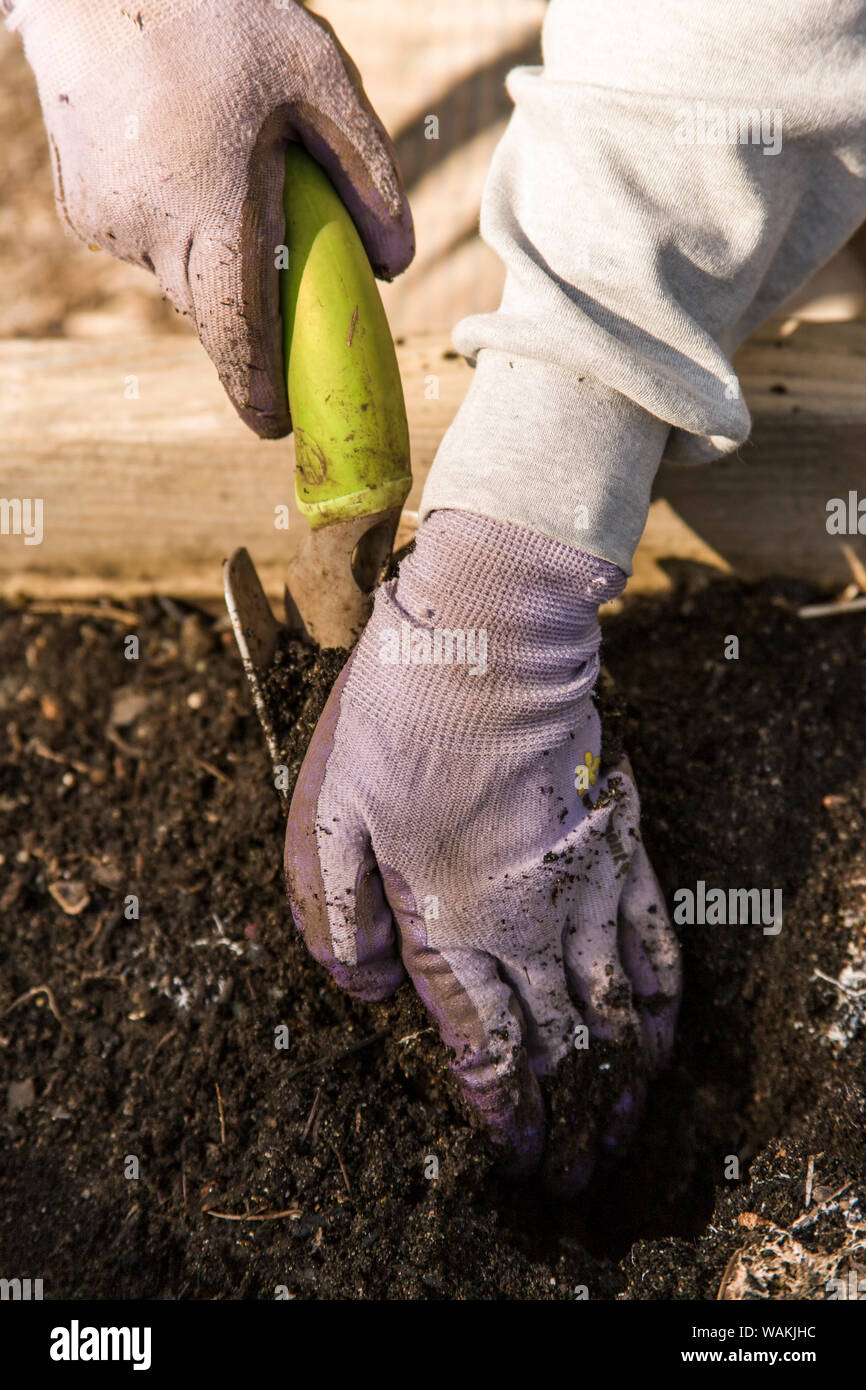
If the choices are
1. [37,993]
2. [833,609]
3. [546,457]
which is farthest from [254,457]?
[833,609]

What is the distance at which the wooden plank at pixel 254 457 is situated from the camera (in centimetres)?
149

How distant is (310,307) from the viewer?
41.4 inches

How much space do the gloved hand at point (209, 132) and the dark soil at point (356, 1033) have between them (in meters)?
0.49

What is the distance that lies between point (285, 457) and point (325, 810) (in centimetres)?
66

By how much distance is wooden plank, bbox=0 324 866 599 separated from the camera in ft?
4.90

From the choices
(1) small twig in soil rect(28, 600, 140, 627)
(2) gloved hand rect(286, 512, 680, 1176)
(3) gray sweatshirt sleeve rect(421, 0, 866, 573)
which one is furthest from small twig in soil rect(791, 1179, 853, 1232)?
(1) small twig in soil rect(28, 600, 140, 627)

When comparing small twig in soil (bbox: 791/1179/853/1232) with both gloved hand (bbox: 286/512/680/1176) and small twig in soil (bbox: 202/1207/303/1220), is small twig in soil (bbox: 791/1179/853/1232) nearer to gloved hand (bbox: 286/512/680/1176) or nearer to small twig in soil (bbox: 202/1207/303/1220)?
gloved hand (bbox: 286/512/680/1176)

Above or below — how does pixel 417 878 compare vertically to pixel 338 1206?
above

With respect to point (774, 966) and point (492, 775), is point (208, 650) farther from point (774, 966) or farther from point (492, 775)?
point (774, 966)

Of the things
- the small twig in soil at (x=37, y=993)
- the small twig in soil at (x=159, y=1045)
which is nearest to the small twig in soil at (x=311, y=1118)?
the small twig in soil at (x=159, y=1045)

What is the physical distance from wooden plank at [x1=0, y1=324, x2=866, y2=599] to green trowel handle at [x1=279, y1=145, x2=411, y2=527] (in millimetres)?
401

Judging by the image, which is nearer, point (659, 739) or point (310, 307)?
point (310, 307)

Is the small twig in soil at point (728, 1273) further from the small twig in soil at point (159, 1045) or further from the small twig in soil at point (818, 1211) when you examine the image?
the small twig in soil at point (159, 1045)
